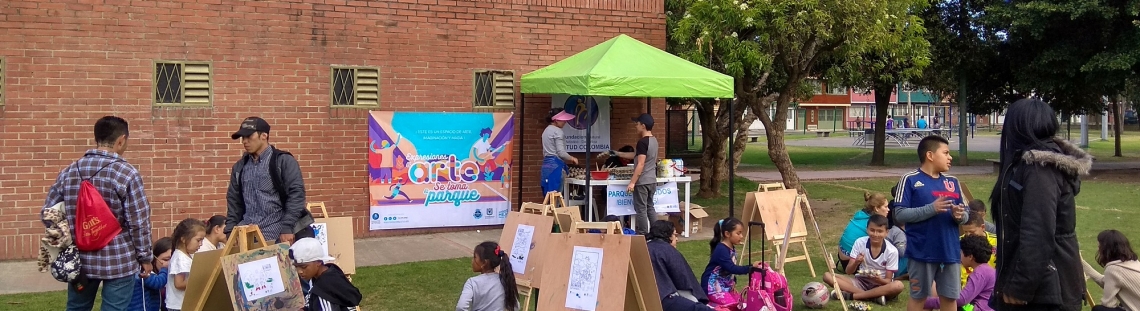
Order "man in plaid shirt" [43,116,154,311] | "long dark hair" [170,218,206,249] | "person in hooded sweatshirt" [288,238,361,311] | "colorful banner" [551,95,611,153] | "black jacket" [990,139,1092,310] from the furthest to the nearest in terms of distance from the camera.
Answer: "colorful banner" [551,95,611,153], "long dark hair" [170,218,206,249], "person in hooded sweatshirt" [288,238,361,311], "man in plaid shirt" [43,116,154,311], "black jacket" [990,139,1092,310]

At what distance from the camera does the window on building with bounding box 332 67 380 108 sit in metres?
11.2

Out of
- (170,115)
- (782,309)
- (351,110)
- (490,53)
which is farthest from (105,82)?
(782,309)

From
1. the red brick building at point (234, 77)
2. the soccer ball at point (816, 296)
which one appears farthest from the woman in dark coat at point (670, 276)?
the red brick building at point (234, 77)

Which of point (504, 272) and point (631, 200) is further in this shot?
point (631, 200)

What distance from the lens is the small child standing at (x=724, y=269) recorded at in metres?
6.98

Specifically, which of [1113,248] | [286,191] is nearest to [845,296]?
[1113,248]

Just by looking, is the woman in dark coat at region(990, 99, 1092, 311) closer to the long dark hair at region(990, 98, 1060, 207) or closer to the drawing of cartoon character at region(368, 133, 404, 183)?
the long dark hair at region(990, 98, 1060, 207)

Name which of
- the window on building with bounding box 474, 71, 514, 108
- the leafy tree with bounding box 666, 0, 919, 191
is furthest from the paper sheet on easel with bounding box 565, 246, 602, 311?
the leafy tree with bounding box 666, 0, 919, 191

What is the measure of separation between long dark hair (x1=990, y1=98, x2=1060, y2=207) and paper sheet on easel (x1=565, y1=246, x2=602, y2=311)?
2.28 m

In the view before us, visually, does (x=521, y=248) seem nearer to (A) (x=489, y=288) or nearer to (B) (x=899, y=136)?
(A) (x=489, y=288)

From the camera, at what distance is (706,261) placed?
10180 mm

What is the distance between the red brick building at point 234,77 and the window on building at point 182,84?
0.04ft

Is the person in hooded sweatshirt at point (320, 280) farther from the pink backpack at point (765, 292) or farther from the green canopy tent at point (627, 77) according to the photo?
the green canopy tent at point (627, 77)

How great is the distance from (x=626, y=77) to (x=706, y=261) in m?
2.12
